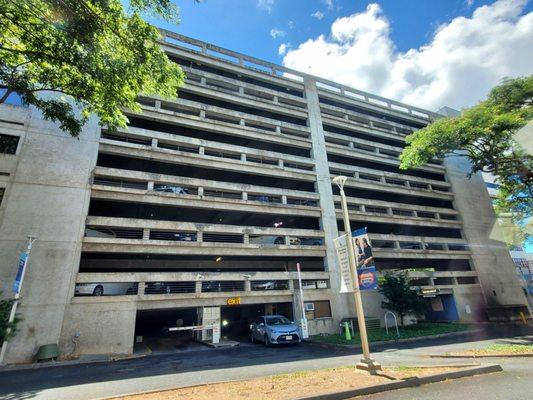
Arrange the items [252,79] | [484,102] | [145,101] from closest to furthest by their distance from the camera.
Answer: [484,102]
[145,101]
[252,79]

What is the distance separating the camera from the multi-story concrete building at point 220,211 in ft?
59.3

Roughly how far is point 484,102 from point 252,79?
824 inches

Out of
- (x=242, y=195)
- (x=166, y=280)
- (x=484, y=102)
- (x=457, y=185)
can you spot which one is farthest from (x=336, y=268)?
(x=457, y=185)

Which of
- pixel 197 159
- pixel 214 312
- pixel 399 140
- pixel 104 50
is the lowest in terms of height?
pixel 214 312

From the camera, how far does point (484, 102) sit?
23047mm

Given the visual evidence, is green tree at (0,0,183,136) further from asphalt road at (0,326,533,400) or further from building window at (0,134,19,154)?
building window at (0,134,19,154)

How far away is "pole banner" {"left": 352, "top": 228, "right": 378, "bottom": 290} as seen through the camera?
8.98 m

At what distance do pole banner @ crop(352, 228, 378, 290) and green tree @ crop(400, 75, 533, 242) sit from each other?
17.9m

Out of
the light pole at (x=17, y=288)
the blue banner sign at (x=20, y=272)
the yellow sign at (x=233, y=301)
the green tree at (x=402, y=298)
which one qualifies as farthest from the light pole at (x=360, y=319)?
the blue banner sign at (x=20, y=272)

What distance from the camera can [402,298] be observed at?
72.0ft

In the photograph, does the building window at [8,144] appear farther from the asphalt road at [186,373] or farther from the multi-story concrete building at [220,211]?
the asphalt road at [186,373]

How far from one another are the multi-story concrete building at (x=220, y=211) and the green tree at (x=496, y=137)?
7.53m

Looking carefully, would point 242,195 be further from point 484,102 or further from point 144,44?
point 484,102

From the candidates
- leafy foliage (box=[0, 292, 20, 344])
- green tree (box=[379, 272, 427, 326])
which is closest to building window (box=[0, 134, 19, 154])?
leafy foliage (box=[0, 292, 20, 344])
